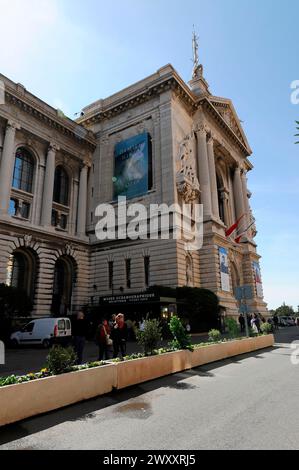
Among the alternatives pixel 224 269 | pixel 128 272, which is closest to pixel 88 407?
pixel 128 272

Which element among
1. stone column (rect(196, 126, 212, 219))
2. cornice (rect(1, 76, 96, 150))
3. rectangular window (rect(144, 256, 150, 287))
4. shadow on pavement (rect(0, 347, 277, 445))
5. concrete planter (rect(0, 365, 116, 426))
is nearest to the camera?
shadow on pavement (rect(0, 347, 277, 445))

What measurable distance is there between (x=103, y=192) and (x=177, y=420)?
35493 mm

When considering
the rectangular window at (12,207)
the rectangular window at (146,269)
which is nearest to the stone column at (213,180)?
the rectangular window at (146,269)

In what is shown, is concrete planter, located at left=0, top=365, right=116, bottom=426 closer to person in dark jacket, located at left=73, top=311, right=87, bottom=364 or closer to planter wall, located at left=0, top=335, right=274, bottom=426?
planter wall, located at left=0, top=335, right=274, bottom=426

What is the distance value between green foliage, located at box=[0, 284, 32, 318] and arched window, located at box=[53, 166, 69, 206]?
16.0 metres

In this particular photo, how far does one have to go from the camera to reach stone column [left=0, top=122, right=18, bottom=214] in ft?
98.2

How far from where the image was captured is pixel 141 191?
3522 centimetres

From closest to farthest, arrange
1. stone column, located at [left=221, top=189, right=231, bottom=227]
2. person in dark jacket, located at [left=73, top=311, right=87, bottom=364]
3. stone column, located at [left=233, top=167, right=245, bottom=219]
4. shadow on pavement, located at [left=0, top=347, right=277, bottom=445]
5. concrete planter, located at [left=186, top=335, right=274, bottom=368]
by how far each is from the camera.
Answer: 1. shadow on pavement, located at [left=0, top=347, right=277, bottom=445]
2. person in dark jacket, located at [left=73, top=311, right=87, bottom=364]
3. concrete planter, located at [left=186, top=335, right=274, bottom=368]
4. stone column, located at [left=221, top=189, right=231, bottom=227]
5. stone column, located at [left=233, top=167, right=245, bottom=219]

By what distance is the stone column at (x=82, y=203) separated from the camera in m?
38.5

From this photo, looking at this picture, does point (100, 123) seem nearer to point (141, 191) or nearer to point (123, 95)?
point (123, 95)

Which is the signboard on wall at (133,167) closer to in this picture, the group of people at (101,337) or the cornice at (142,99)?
the cornice at (142,99)

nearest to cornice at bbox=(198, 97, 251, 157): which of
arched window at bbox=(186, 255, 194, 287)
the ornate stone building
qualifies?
the ornate stone building

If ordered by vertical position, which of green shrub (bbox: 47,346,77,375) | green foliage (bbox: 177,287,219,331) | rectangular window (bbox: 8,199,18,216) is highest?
rectangular window (bbox: 8,199,18,216)

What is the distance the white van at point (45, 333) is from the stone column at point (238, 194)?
34.7m
